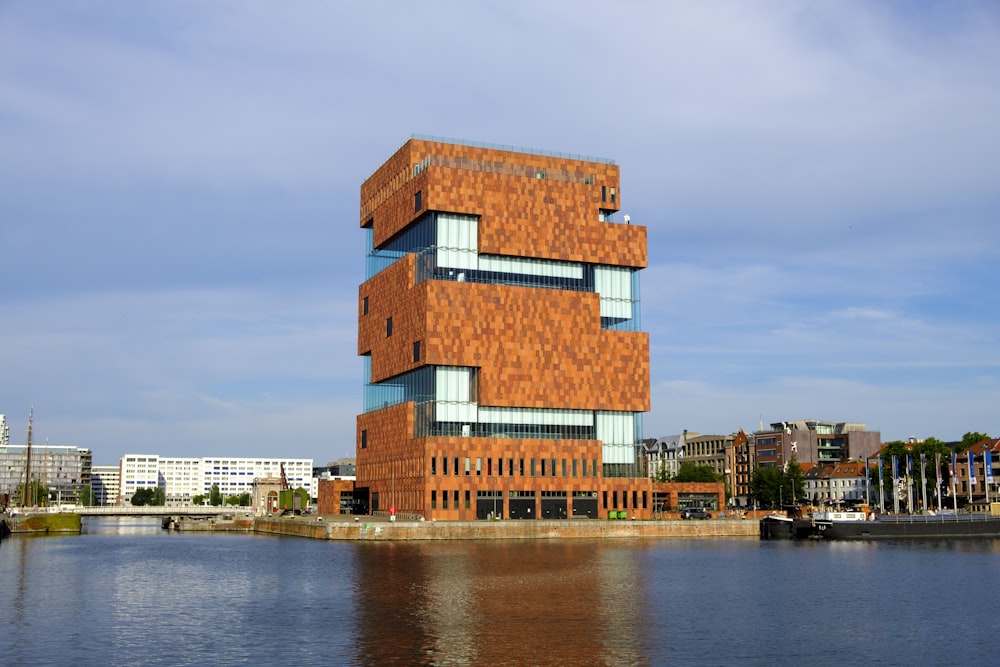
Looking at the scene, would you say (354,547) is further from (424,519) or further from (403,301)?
(403,301)

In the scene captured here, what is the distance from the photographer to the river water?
165 feet

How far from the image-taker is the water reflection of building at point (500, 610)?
49.5 m

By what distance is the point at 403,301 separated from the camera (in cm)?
17988

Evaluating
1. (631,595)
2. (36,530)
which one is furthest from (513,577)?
(36,530)

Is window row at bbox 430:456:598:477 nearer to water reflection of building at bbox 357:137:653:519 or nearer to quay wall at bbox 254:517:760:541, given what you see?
water reflection of building at bbox 357:137:653:519

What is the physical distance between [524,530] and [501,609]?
3334 inches

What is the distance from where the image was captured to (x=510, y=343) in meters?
172

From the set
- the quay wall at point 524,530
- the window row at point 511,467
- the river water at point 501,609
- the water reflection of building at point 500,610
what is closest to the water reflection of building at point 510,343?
the window row at point 511,467

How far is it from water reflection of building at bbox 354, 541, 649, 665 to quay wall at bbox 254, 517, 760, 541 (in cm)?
3483

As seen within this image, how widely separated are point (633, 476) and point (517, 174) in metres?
55.3

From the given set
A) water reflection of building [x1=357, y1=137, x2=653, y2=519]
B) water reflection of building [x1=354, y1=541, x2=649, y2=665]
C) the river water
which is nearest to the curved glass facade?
water reflection of building [x1=357, y1=137, x2=653, y2=519]

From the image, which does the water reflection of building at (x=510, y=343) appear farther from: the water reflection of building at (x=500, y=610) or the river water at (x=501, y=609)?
the water reflection of building at (x=500, y=610)

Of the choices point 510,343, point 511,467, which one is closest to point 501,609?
point 511,467

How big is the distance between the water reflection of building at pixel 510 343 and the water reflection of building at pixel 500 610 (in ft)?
198
